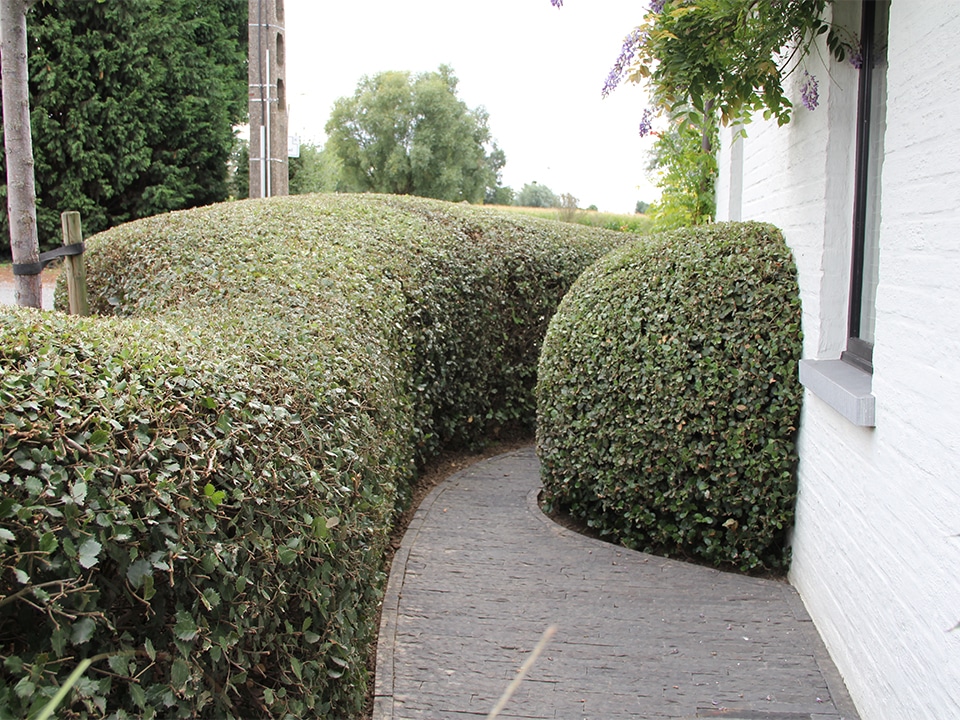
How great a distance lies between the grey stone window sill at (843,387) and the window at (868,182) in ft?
0.33

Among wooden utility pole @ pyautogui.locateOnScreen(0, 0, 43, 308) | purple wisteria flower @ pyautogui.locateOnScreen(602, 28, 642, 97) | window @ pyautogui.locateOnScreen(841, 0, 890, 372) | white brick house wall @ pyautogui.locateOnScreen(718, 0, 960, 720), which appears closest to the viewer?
white brick house wall @ pyautogui.locateOnScreen(718, 0, 960, 720)

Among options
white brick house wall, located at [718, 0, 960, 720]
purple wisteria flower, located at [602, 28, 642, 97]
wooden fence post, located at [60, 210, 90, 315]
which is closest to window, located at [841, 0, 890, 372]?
white brick house wall, located at [718, 0, 960, 720]

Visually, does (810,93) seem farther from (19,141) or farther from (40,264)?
(40,264)

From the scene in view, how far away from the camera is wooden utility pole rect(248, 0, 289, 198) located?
13.8 m

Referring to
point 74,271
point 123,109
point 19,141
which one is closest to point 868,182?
point 19,141

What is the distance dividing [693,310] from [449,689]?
8.64 feet

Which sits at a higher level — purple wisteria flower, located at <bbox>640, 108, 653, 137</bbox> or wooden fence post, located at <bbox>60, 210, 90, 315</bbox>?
purple wisteria flower, located at <bbox>640, 108, 653, 137</bbox>

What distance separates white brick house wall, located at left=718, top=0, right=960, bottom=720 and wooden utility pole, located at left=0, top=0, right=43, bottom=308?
485 cm

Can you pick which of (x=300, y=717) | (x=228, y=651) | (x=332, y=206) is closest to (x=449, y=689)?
(x=300, y=717)

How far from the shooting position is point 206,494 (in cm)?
250

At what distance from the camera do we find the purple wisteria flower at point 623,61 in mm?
4941

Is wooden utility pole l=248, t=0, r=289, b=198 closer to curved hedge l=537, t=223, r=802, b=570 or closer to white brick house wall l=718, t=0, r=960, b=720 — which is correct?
curved hedge l=537, t=223, r=802, b=570

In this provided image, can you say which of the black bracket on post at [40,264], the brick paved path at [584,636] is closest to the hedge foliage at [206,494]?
the brick paved path at [584,636]

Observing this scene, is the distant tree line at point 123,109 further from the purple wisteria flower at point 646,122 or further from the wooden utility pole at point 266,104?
the purple wisteria flower at point 646,122
